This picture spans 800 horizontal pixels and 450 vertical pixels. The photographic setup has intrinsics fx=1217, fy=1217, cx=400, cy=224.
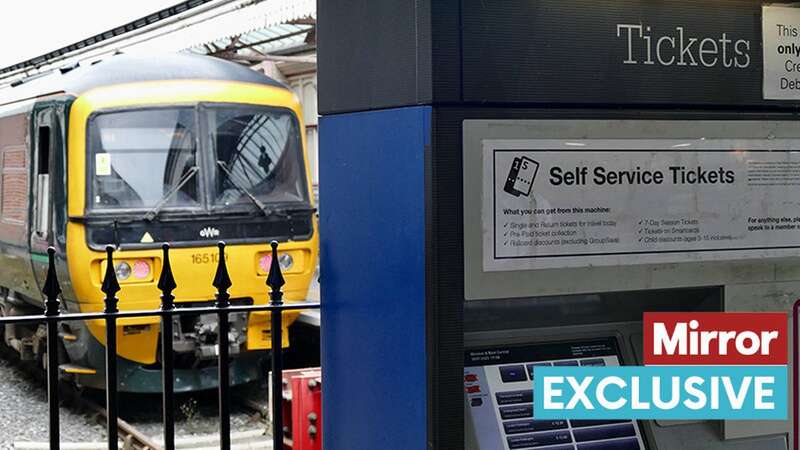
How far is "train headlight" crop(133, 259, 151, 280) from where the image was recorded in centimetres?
991

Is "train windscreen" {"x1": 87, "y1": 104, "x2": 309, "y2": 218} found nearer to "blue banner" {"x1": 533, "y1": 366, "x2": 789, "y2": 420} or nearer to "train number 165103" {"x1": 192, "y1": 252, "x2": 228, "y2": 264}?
"train number 165103" {"x1": 192, "y1": 252, "x2": 228, "y2": 264}

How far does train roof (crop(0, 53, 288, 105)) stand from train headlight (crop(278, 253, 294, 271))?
1571 millimetres

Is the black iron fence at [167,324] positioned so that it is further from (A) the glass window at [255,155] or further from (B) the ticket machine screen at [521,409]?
(A) the glass window at [255,155]

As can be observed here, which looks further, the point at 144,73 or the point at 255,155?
the point at 255,155

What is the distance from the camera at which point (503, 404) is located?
9.23 feet

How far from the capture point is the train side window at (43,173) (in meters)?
10.4

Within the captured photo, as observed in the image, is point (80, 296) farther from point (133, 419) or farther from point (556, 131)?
point (556, 131)

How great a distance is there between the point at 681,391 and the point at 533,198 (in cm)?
69

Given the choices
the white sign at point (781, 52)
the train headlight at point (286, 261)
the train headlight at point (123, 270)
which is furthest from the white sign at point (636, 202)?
the train headlight at point (286, 261)

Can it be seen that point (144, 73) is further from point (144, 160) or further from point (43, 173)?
point (43, 173)

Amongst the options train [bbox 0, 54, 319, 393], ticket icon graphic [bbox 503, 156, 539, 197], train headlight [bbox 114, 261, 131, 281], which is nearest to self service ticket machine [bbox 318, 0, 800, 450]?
ticket icon graphic [bbox 503, 156, 539, 197]

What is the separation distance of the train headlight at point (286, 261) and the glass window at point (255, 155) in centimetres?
50

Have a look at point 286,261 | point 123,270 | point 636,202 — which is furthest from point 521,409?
point 286,261

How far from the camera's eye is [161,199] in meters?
10.3
